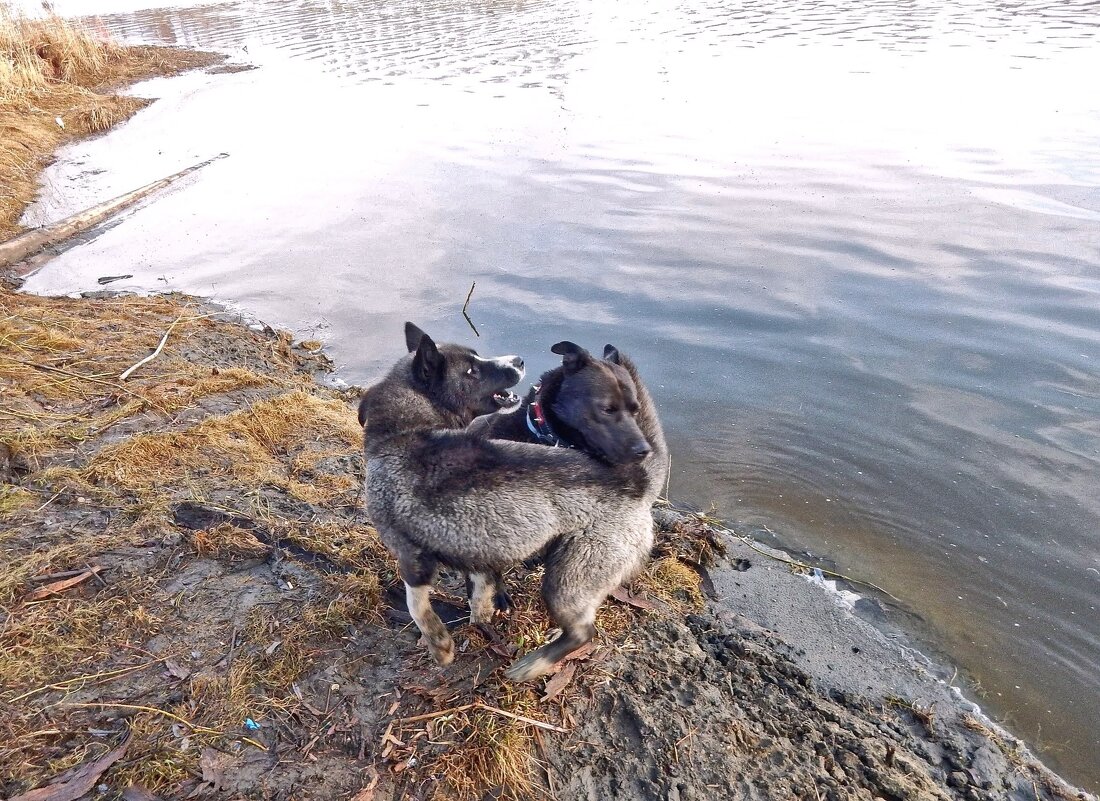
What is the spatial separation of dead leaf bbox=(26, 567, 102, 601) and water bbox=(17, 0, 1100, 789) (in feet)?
16.4

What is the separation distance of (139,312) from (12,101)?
49.7 ft

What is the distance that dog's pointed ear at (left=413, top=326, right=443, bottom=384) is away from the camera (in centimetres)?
439

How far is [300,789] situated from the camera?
3.17 m

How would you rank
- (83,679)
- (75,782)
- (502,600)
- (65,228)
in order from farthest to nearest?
(65,228) < (502,600) < (83,679) < (75,782)

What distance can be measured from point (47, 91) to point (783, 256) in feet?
74.9

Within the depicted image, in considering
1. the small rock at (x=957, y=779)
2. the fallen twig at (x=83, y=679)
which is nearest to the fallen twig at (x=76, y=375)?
the fallen twig at (x=83, y=679)

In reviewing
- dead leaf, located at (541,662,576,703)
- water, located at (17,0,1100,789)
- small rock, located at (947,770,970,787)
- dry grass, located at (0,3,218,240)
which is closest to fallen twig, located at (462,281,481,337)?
water, located at (17,0,1100,789)

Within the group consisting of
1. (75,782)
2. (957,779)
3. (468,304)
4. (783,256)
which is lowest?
(468,304)

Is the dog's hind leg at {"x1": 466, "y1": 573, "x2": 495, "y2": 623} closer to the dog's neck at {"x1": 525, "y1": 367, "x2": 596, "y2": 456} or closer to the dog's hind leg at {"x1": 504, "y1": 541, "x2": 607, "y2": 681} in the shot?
the dog's hind leg at {"x1": 504, "y1": 541, "x2": 607, "y2": 681}

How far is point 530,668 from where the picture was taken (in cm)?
371

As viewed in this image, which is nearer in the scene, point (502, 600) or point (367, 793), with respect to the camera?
point (367, 793)

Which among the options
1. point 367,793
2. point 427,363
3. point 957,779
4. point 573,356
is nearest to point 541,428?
point 573,356

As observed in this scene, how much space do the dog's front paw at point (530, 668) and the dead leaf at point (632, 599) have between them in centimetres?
86

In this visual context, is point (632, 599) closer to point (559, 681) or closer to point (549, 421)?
point (559, 681)
